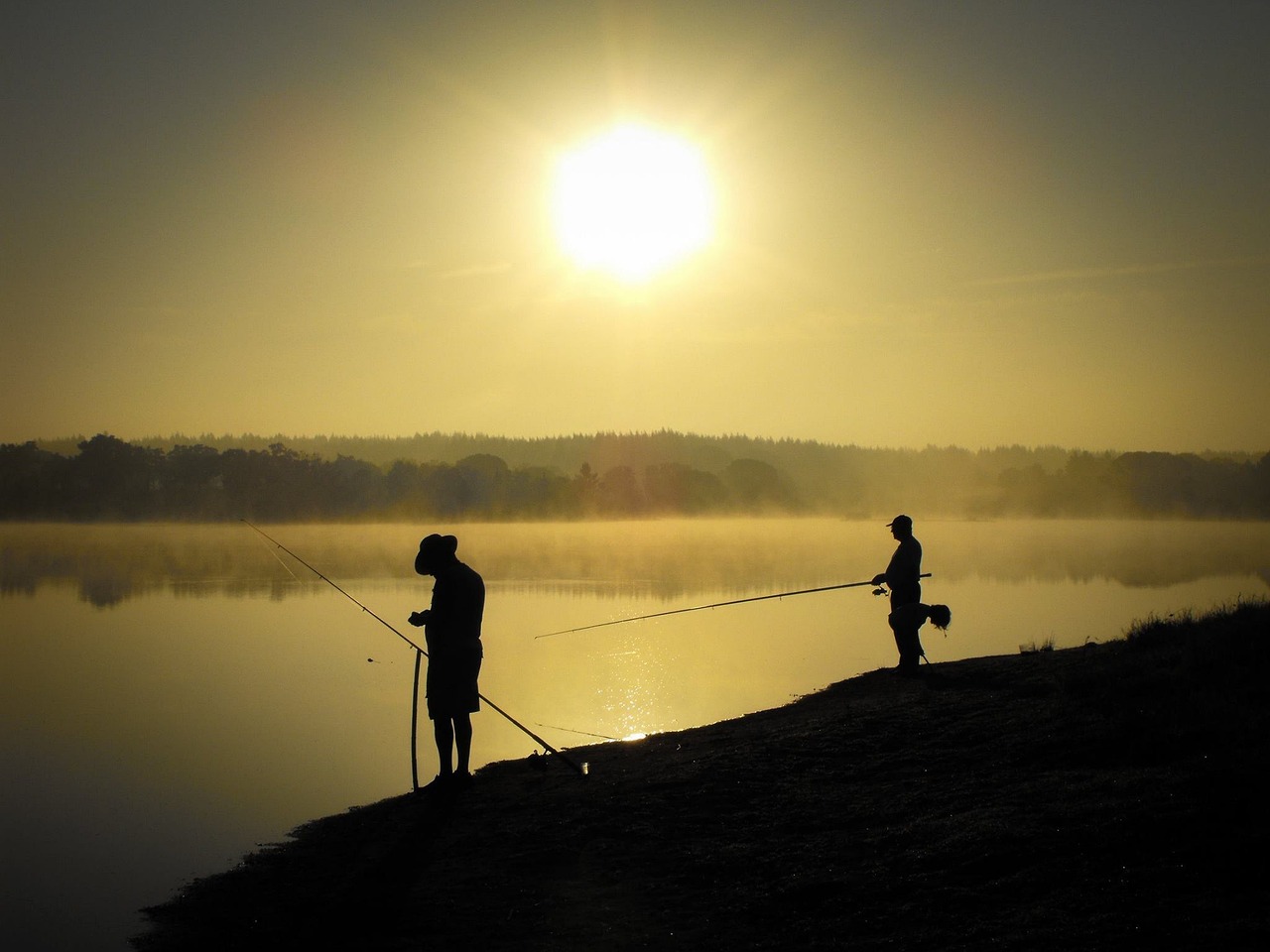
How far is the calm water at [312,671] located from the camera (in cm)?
1027

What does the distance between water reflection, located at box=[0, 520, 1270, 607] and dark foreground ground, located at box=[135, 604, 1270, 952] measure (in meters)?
26.5

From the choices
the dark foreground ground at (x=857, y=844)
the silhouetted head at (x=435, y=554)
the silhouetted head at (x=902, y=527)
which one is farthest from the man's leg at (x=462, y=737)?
the silhouetted head at (x=902, y=527)

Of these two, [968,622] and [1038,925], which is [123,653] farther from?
[1038,925]

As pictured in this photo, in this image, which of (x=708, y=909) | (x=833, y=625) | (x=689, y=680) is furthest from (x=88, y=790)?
(x=833, y=625)

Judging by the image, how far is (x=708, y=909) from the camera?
6375 millimetres

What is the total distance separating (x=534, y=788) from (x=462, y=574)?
204cm

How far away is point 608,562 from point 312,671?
123 feet

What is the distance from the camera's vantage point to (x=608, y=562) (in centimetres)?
5778

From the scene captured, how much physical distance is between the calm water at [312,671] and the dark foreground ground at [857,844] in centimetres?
168

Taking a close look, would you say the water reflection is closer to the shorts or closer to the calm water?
the calm water

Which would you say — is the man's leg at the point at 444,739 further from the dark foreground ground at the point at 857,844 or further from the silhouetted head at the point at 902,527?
the silhouetted head at the point at 902,527

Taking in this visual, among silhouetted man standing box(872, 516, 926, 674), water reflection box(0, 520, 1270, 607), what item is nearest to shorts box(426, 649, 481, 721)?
silhouetted man standing box(872, 516, 926, 674)

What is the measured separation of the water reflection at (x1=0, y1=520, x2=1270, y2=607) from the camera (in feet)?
139

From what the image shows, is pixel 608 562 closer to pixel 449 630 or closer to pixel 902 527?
pixel 902 527
